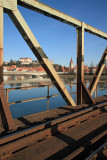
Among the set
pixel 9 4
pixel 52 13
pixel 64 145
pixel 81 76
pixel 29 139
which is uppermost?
pixel 52 13

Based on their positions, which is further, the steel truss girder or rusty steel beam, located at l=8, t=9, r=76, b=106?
the steel truss girder

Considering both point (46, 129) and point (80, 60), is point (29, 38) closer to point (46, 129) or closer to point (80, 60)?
→ point (46, 129)

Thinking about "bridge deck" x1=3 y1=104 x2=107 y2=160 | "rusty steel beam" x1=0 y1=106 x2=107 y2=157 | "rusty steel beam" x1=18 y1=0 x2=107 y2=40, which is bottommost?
"bridge deck" x1=3 y1=104 x2=107 y2=160

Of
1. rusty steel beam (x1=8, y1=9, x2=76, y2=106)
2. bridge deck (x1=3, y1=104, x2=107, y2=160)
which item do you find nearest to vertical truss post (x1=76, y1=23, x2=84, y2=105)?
rusty steel beam (x1=8, y1=9, x2=76, y2=106)

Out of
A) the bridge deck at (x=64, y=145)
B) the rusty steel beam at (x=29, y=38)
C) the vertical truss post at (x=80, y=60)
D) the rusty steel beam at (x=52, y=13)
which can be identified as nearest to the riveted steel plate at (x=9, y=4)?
the rusty steel beam at (x=29, y=38)

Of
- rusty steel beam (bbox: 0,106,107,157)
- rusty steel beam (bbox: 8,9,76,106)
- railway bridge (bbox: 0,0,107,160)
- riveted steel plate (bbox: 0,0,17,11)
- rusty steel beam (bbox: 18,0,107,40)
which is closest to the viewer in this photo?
rusty steel beam (bbox: 0,106,107,157)

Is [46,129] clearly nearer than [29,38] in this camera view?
Yes

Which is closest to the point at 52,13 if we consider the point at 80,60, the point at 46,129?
the point at 80,60

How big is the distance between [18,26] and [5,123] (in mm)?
2434

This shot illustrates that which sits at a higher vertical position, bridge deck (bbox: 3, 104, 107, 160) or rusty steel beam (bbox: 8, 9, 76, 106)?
rusty steel beam (bbox: 8, 9, 76, 106)

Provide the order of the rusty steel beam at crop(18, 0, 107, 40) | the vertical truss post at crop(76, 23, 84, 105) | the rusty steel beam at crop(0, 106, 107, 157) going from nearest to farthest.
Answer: the rusty steel beam at crop(0, 106, 107, 157) → the rusty steel beam at crop(18, 0, 107, 40) → the vertical truss post at crop(76, 23, 84, 105)

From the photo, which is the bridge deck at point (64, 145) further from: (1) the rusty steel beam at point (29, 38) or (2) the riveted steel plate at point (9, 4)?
(2) the riveted steel plate at point (9, 4)

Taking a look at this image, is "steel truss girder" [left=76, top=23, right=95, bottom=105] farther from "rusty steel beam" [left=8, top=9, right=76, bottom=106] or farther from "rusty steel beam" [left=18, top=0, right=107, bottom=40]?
"rusty steel beam" [left=8, top=9, right=76, bottom=106]

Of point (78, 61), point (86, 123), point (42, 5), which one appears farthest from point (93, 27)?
point (86, 123)
